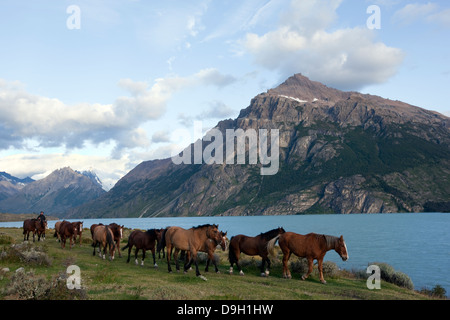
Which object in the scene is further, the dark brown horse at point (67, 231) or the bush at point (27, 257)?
the dark brown horse at point (67, 231)

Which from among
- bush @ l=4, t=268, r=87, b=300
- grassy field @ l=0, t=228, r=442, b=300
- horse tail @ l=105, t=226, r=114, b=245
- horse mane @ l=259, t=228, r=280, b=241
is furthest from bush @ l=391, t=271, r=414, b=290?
bush @ l=4, t=268, r=87, b=300

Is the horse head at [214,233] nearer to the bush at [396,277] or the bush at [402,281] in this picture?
the bush at [396,277]

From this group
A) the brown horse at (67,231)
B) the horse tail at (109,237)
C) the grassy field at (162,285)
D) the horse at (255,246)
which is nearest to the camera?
the grassy field at (162,285)

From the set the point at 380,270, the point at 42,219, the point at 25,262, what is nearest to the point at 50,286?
the point at 25,262

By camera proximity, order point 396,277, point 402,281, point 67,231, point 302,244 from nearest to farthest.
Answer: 1. point 302,244
2. point 402,281
3. point 396,277
4. point 67,231

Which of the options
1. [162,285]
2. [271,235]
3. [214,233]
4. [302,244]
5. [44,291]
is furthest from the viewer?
[271,235]

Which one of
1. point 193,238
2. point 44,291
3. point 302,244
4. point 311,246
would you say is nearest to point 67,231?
point 193,238

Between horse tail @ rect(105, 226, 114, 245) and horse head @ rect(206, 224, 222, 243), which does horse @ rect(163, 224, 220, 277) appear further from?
horse tail @ rect(105, 226, 114, 245)

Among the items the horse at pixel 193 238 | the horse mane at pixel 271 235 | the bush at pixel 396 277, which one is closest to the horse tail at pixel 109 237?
the horse at pixel 193 238

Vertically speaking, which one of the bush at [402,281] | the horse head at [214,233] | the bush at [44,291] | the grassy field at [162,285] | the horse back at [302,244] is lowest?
the bush at [402,281]

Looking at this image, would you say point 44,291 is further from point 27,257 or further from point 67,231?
point 67,231
